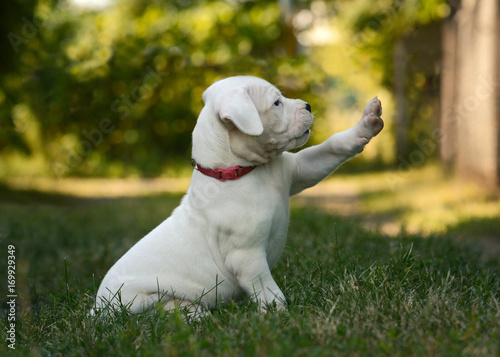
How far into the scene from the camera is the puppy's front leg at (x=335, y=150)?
2.90 metres

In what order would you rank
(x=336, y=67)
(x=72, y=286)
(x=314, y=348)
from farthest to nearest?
(x=336, y=67) < (x=72, y=286) < (x=314, y=348)

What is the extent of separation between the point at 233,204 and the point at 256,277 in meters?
0.36

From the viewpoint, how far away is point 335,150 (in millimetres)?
3000

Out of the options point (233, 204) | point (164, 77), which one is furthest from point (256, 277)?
point (164, 77)

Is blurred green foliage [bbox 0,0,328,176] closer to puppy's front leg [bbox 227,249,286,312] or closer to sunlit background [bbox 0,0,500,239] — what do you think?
sunlit background [bbox 0,0,500,239]

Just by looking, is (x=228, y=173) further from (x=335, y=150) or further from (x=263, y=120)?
(x=335, y=150)

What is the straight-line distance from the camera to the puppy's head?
2.76 metres

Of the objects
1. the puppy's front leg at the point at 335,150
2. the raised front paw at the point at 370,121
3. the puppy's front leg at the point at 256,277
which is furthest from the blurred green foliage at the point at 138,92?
the puppy's front leg at the point at 256,277

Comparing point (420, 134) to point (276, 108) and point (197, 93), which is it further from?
point (276, 108)

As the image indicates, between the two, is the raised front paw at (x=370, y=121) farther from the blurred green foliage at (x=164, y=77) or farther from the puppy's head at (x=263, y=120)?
the blurred green foliage at (x=164, y=77)

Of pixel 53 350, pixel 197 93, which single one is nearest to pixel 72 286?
pixel 53 350

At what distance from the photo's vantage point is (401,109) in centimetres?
1356

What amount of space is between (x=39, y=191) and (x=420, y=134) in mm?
8363
